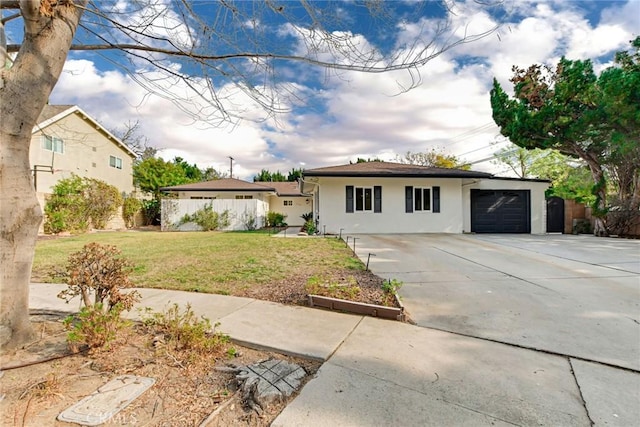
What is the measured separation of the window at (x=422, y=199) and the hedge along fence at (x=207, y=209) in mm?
9392

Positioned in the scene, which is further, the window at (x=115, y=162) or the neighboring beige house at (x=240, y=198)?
the window at (x=115, y=162)

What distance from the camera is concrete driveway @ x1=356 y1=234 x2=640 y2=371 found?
2.96 metres

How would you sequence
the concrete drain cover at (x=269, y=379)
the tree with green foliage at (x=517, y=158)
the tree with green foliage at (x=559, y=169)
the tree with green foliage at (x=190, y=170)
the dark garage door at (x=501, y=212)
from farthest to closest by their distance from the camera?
the tree with green foliage at (x=190, y=170), the tree with green foliage at (x=517, y=158), the tree with green foliage at (x=559, y=169), the dark garage door at (x=501, y=212), the concrete drain cover at (x=269, y=379)

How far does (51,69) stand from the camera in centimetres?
243

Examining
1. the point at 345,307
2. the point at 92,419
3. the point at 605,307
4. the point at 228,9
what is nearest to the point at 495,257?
the point at 605,307

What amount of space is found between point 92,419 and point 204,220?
16.6 metres

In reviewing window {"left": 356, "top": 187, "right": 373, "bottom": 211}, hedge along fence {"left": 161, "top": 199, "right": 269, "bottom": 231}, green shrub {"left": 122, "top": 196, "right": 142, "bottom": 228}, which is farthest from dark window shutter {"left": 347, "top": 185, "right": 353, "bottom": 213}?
green shrub {"left": 122, "top": 196, "right": 142, "bottom": 228}

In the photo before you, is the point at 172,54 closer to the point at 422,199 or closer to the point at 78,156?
the point at 422,199

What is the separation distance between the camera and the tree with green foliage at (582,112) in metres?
11.0

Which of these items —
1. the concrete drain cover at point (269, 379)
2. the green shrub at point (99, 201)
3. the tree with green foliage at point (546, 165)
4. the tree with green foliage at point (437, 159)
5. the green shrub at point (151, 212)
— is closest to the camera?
the concrete drain cover at point (269, 379)

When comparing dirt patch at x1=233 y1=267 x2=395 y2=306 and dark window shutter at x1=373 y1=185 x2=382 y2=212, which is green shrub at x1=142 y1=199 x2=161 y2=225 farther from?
dirt patch at x1=233 y1=267 x2=395 y2=306

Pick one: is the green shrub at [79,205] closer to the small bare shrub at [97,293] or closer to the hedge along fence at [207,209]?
the hedge along fence at [207,209]

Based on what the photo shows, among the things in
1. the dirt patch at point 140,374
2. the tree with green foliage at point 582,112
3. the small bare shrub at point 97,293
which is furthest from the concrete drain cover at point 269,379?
the tree with green foliage at point 582,112

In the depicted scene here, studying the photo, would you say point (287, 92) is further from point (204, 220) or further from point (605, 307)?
point (204, 220)
